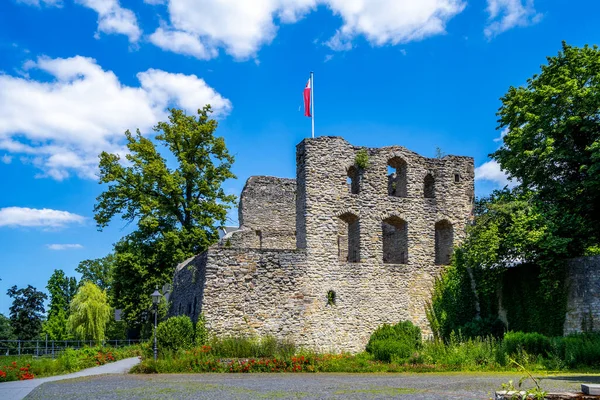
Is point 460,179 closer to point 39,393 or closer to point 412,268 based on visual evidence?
point 412,268

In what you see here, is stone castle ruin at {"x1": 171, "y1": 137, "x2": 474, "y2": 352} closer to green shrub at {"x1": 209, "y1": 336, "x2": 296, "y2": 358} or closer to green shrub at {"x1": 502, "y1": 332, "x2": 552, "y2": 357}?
green shrub at {"x1": 209, "y1": 336, "x2": 296, "y2": 358}

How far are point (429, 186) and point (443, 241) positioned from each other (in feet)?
8.03

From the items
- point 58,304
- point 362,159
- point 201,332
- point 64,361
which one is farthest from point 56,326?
point 362,159

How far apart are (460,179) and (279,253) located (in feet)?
29.2

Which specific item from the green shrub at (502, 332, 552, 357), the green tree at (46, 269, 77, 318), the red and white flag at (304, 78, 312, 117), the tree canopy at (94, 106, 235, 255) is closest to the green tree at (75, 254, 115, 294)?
the green tree at (46, 269, 77, 318)

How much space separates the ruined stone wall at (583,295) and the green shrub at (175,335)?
12.8 m

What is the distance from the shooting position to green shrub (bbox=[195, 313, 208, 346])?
20047mm

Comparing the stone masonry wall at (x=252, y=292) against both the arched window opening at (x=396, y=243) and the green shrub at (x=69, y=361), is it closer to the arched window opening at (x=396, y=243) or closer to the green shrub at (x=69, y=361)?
the green shrub at (x=69, y=361)

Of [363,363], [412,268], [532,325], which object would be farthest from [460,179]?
[363,363]

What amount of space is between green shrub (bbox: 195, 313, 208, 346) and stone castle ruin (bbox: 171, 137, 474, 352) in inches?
9.3

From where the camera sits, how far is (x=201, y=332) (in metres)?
20.3

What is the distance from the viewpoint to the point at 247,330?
20859mm

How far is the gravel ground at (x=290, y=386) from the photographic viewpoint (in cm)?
1166

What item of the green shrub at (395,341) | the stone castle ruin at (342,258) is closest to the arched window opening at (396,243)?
the stone castle ruin at (342,258)
